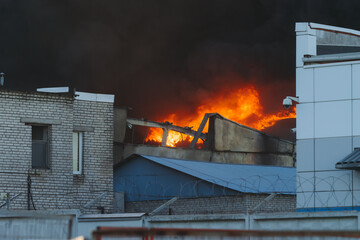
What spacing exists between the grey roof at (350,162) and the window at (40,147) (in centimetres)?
1159

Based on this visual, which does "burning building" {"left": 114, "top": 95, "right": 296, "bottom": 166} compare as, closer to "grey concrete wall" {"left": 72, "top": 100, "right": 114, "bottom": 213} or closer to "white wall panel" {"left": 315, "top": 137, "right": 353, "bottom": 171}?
"grey concrete wall" {"left": 72, "top": 100, "right": 114, "bottom": 213}

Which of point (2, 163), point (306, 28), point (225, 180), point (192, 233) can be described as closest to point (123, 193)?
point (225, 180)

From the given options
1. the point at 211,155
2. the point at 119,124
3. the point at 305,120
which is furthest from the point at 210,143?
the point at 305,120

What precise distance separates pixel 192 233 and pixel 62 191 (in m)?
20.1

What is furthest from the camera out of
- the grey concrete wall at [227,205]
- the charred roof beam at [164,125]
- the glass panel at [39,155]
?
the charred roof beam at [164,125]

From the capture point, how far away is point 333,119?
86.2 ft

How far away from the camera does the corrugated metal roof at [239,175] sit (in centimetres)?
3331

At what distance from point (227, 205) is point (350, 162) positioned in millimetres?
9075

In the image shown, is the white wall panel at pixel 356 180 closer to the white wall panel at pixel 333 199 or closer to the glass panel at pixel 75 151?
the white wall panel at pixel 333 199

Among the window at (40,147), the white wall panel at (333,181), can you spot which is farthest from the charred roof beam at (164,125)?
the white wall panel at (333,181)

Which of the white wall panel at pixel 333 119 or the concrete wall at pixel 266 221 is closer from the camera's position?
the concrete wall at pixel 266 221

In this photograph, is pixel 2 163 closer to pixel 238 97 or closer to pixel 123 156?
pixel 123 156

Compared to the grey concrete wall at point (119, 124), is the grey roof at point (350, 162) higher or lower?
lower

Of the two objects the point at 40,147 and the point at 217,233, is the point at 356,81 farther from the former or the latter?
the point at 217,233
